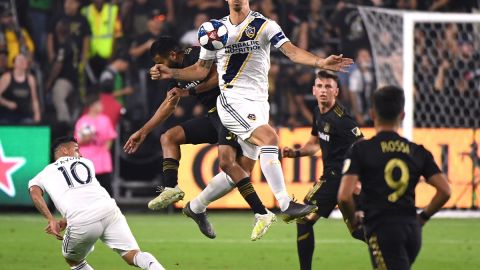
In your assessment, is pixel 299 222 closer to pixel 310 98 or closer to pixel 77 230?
pixel 77 230

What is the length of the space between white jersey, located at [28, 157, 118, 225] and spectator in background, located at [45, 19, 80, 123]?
337 inches

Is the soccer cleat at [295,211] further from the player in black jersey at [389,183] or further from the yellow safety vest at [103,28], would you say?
the yellow safety vest at [103,28]

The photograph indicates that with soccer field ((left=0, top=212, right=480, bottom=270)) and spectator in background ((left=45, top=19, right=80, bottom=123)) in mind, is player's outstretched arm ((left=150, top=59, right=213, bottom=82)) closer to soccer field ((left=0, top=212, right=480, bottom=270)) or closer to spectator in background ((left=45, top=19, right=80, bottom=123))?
soccer field ((left=0, top=212, right=480, bottom=270))

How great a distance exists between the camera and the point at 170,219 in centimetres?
1812

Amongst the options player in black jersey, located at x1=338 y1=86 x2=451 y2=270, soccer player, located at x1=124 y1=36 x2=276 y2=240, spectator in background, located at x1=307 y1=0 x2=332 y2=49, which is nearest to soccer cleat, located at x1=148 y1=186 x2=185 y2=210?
soccer player, located at x1=124 y1=36 x2=276 y2=240

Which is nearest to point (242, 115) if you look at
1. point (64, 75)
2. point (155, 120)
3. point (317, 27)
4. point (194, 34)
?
point (155, 120)

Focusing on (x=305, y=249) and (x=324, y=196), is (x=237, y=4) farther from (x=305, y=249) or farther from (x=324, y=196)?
(x=305, y=249)

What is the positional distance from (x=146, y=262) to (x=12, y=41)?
32.8 ft

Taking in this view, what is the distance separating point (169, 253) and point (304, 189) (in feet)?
14.7

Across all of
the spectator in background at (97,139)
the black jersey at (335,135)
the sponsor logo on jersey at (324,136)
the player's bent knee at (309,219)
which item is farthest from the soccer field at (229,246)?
the sponsor logo on jersey at (324,136)

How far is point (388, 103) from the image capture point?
304 inches

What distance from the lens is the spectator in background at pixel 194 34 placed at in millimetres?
19000

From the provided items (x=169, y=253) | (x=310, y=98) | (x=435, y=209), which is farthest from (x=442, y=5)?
(x=435, y=209)

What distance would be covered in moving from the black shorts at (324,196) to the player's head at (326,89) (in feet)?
2.63
